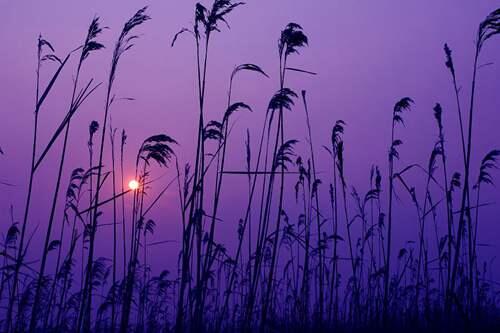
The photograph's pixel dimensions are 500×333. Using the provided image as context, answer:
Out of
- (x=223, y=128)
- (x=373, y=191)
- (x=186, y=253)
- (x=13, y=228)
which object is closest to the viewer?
(x=186, y=253)

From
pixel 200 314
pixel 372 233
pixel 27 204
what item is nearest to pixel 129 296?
pixel 200 314

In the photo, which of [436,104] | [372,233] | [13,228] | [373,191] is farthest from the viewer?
[372,233]

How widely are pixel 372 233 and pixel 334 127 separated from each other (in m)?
3.42

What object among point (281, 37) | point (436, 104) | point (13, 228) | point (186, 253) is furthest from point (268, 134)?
point (13, 228)

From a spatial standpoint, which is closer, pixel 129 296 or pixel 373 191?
pixel 129 296

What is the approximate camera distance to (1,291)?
5.71m

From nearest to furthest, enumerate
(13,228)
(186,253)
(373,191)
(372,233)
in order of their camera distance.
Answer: (186,253) < (13,228) < (373,191) < (372,233)

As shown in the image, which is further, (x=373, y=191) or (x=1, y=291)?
(x=373, y=191)

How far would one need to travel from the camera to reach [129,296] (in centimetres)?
372

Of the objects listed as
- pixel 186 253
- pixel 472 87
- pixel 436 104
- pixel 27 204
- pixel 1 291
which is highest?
pixel 436 104

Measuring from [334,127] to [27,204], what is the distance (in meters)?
3.48

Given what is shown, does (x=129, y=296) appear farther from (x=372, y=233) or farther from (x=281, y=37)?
(x=372, y=233)

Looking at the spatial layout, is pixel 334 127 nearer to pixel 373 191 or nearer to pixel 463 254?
pixel 373 191

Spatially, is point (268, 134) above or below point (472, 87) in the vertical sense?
below
